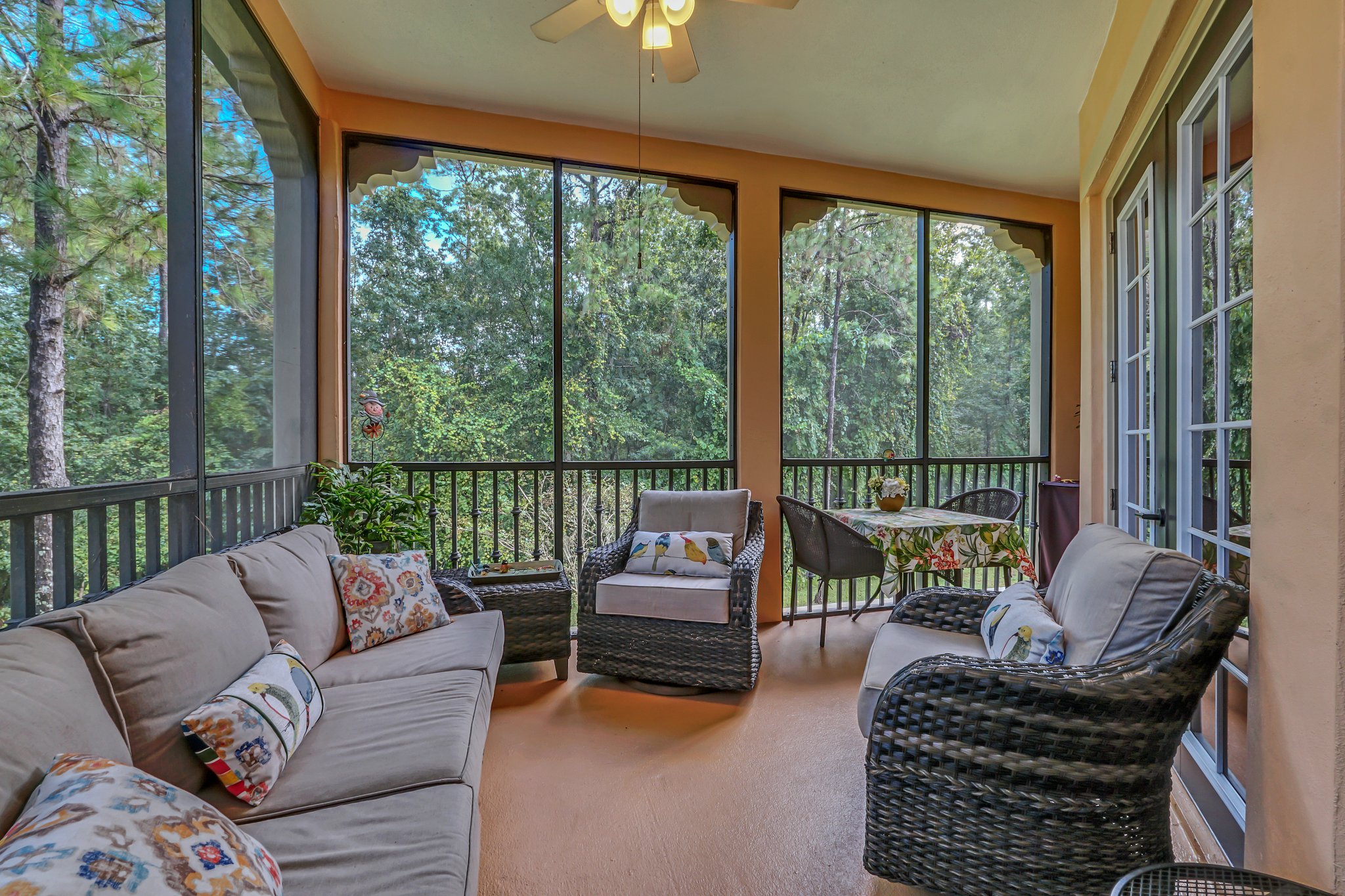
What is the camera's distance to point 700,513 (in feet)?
10.2

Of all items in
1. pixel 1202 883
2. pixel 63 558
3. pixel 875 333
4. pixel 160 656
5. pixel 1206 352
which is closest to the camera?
pixel 1202 883

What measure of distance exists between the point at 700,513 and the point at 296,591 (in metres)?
1.88

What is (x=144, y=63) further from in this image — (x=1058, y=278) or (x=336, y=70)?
(x=1058, y=278)

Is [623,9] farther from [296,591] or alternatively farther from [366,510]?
[366,510]

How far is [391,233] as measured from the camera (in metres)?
4.26

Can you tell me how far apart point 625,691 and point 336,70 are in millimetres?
3300

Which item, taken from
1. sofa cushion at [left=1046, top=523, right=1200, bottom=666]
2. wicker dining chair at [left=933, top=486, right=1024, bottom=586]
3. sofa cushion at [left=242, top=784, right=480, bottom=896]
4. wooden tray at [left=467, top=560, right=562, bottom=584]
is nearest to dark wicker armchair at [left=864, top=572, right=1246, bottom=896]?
sofa cushion at [left=1046, top=523, right=1200, bottom=666]

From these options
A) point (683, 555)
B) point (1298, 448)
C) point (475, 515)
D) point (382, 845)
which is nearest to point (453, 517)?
point (475, 515)

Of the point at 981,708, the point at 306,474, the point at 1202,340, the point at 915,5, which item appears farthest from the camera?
the point at 306,474

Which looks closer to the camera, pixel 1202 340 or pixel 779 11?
pixel 1202 340

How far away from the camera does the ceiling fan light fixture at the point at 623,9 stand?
1.94 metres

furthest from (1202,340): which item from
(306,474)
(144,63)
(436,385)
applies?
(436,385)

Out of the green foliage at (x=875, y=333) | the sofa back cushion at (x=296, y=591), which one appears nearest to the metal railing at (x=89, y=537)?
the sofa back cushion at (x=296, y=591)

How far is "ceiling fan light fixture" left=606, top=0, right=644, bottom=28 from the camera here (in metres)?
1.94
